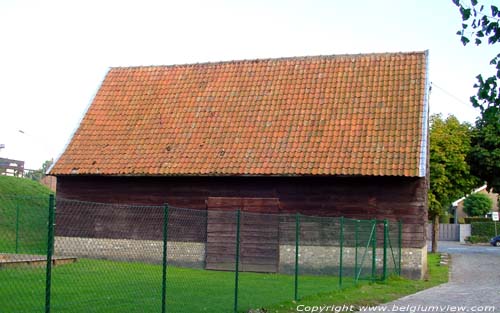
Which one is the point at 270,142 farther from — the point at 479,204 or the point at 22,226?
the point at 479,204

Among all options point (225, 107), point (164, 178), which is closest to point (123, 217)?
point (164, 178)

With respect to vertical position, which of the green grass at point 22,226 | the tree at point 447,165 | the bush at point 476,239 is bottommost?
the bush at point 476,239

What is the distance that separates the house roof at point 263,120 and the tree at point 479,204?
5442 centimetres

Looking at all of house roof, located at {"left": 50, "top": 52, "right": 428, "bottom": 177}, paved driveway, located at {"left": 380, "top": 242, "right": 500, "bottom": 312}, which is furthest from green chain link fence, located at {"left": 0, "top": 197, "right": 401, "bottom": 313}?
paved driveway, located at {"left": 380, "top": 242, "right": 500, "bottom": 312}

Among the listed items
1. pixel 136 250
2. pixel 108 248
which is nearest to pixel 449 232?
pixel 136 250

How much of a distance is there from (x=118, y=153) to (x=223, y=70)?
18.8 feet

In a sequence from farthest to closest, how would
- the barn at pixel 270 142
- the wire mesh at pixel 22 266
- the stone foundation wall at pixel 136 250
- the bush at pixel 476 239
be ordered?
1. the bush at pixel 476 239
2. the stone foundation wall at pixel 136 250
3. the barn at pixel 270 142
4. the wire mesh at pixel 22 266

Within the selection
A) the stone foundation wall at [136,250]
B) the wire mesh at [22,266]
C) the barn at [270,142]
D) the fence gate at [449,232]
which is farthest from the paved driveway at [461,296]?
the fence gate at [449,232]

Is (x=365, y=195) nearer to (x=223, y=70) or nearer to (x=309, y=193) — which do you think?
(x=309, y=193)

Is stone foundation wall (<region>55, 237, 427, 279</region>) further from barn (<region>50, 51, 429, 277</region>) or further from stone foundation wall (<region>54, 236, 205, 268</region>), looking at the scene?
barn (<region>50, 51, 429, 277</region>)

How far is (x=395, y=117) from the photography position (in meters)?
24.3

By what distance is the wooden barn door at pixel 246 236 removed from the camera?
23.7 meters

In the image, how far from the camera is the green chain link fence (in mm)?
15125

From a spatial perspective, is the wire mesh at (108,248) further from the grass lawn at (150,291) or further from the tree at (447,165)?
the tree at (447,165)
